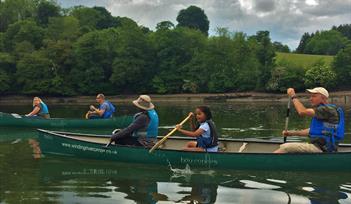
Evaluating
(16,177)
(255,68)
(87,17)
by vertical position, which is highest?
(87,17)

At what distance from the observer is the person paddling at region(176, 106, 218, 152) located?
12.8m

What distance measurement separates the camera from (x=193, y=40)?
255ft

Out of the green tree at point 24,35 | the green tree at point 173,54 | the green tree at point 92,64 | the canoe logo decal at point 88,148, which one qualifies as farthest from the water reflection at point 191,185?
the green tree at point 24,35

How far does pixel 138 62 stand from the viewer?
7256cm

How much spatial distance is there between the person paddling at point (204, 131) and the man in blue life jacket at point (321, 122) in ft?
6.72

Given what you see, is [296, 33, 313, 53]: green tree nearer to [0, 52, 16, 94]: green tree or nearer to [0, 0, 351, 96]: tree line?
[0, 0, 351, 96]: tree line

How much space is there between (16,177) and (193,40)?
66.6 metres

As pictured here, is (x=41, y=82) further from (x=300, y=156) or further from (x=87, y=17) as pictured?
(x=300, y=156)

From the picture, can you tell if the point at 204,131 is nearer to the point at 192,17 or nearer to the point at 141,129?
the point at 141,129

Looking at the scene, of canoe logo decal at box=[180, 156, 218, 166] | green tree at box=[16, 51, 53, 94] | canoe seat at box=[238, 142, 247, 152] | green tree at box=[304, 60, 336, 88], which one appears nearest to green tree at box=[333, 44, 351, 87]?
green tree at box=[304, 60, 336, 88]

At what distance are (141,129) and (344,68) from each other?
5527cm

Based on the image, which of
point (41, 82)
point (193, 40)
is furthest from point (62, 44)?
point (193, 40)

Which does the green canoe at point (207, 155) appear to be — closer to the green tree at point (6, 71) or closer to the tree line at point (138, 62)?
the tree line at point (138, 62)

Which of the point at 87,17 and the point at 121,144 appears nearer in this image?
the point at 121,144
